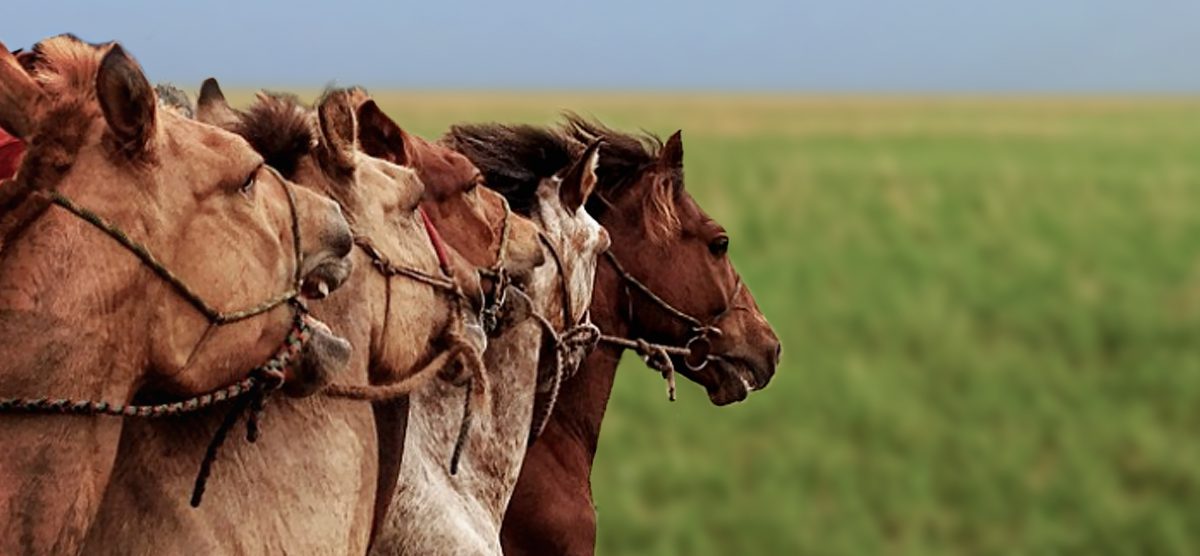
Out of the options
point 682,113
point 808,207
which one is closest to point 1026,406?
point 808,207

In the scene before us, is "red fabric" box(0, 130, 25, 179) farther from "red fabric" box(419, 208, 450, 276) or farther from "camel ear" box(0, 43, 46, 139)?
"red fabric" box(419, 208, 450, 276)

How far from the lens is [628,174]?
7418 millimetres

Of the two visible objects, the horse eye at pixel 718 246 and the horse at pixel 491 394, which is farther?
the horse eye at pixel 718 246

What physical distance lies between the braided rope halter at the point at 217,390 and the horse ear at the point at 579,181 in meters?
2.51

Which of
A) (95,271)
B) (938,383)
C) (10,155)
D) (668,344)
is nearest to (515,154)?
(668,344)

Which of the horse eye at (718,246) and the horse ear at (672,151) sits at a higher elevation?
the horse ear at (672,151)

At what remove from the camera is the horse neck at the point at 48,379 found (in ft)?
11.2

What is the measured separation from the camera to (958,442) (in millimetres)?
16203

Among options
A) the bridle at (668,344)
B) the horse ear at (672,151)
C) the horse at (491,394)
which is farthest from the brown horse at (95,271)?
A: the horse ear at (672,151)

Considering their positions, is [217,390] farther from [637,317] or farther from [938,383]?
[938,383]

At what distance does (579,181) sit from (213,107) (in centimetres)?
188

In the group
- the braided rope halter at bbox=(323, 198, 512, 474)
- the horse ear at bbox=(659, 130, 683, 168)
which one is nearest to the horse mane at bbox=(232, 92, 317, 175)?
the braided rope halter at bbox=(323, 198, 512, 474)

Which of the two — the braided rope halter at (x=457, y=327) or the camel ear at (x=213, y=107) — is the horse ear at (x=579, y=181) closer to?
the braided rope halter at (x=457, y=327)

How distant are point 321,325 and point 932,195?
19954mm
